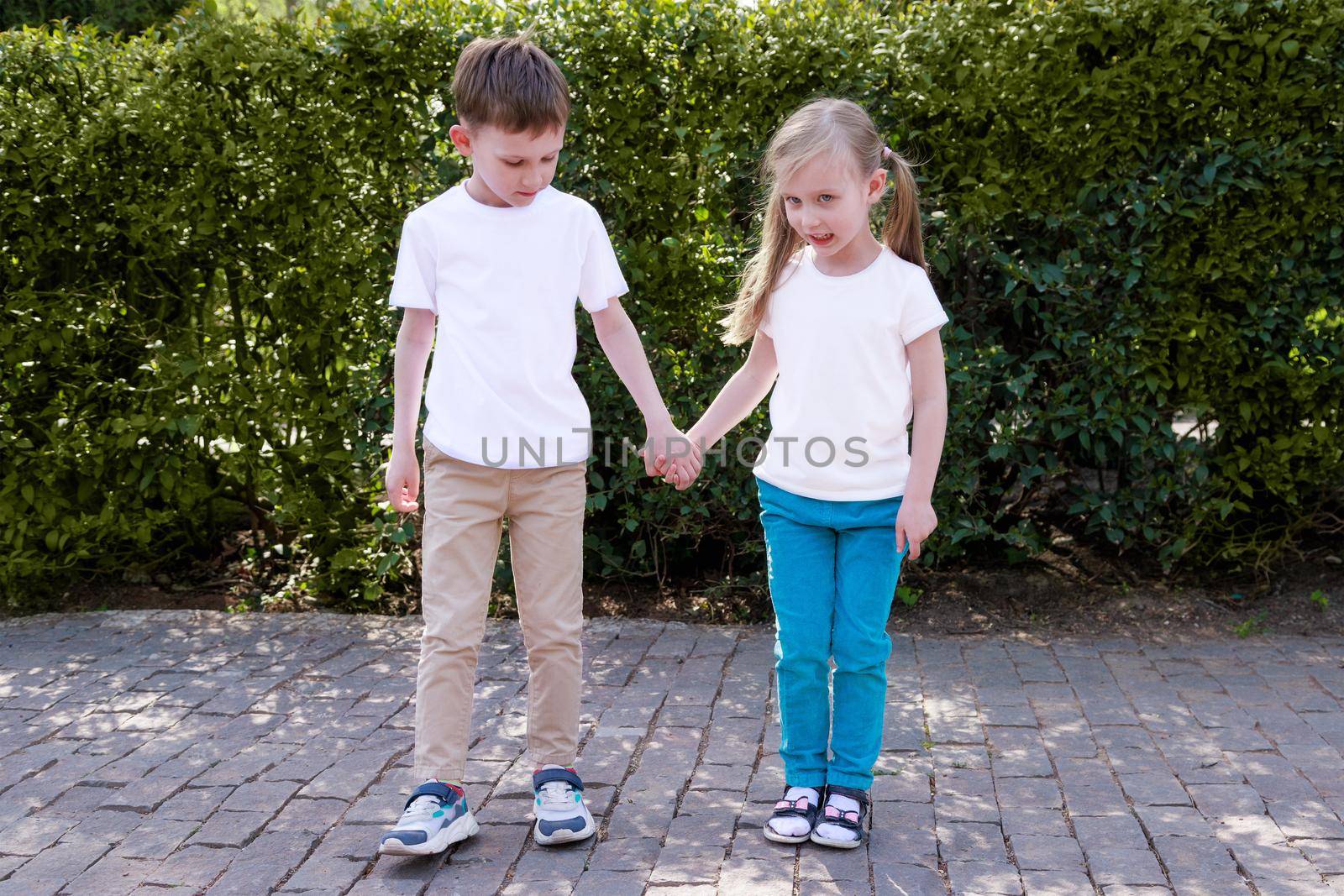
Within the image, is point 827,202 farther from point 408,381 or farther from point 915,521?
point 408,381

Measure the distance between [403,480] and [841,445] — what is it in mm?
1065

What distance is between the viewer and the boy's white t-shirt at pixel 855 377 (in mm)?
2904

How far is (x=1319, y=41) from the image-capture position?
4441mm

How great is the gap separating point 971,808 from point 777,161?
1714mm

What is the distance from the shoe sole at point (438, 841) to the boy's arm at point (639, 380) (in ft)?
3.15

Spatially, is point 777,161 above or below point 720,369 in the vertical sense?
above

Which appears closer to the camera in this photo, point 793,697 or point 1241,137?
point 793,697

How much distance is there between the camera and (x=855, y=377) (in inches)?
115

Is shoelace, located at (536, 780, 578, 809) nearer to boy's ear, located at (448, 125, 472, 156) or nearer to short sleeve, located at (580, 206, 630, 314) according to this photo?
short sleeve, located at (580, 206, 630, 314)

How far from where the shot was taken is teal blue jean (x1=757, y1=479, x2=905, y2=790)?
2.95 meters

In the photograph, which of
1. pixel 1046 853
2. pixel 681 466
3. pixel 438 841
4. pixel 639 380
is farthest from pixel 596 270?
pixel 1046 853

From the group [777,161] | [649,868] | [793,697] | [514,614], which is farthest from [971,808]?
[514,614]

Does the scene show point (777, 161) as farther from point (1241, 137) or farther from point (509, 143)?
point (1241, 137)

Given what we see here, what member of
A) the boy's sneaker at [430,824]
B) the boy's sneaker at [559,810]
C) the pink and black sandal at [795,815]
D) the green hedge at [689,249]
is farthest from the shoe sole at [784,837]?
the green hedge at [689,249]
